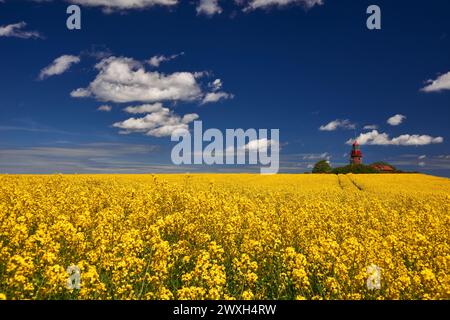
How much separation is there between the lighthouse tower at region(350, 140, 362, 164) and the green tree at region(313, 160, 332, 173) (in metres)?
20.6

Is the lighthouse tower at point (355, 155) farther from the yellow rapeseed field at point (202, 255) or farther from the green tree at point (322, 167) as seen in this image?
the yellow rapeseed field at point (202, 255)

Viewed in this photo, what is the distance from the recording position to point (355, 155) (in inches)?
3487

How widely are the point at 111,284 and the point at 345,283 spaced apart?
356 cm

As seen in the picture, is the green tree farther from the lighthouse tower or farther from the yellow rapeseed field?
the yellow rapeseed field

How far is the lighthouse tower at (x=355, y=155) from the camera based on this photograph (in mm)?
87875

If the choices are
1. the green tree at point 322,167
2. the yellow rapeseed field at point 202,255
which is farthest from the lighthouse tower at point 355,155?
the yellow rapeseed field at point 202,255

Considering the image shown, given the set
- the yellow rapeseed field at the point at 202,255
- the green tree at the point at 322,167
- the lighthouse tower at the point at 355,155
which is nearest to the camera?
the yellow rapeseed field at the point at 202,255

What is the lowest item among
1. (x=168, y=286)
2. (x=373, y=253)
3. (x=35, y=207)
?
(x=168, y=286)

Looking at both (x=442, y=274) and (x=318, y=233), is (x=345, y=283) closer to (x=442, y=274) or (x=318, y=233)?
(x=442, y=274)

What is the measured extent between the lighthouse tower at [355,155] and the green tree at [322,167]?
20.6 metres

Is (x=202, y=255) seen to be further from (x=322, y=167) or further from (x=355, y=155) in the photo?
(x=355, y=155)

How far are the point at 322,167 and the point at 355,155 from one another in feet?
78.4
